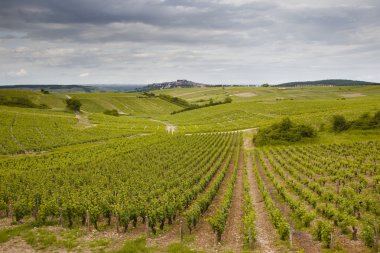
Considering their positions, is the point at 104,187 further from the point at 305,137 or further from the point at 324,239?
the point at 305,137

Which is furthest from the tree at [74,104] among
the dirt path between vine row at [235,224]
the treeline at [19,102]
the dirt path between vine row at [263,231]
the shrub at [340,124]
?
the dirt path between vine row at [263,231]

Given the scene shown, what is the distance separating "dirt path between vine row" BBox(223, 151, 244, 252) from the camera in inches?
920

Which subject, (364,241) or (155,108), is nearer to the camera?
(364,241)

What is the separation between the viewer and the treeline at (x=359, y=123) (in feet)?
272

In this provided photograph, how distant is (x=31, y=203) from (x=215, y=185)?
19660mm

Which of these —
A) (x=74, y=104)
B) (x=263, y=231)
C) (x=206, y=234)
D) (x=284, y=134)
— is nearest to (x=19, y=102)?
(x=74, y=104)

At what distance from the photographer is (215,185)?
37.3 meters

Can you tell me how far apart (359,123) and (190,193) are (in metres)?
69.7

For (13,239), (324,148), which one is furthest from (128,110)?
(13,239)

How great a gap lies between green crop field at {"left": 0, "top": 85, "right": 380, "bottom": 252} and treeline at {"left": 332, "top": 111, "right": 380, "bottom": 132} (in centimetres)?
28

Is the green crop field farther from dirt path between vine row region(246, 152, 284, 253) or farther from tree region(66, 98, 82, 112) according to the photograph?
tree region(66, 98, 82, 112)

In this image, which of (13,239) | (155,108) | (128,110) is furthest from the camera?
(155,108)

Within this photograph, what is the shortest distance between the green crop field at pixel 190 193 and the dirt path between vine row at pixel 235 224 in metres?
0.08

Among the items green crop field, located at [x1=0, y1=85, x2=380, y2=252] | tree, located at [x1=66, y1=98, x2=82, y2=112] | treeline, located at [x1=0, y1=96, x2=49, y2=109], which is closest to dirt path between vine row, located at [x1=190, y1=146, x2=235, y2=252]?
green crop field, located at [x1=0, y1=85, x2=380, y2=252]
